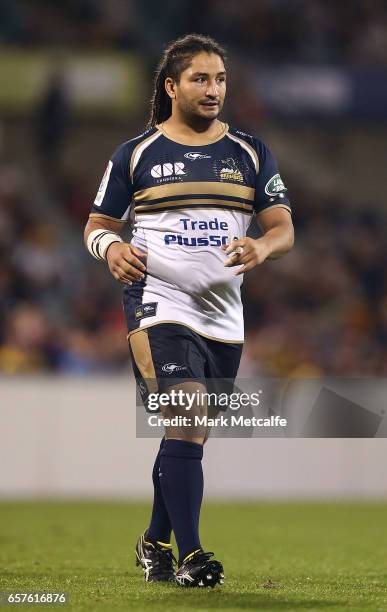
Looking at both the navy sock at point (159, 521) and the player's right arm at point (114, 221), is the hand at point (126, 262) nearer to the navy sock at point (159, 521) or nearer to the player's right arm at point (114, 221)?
the player's right arm at point (114, 221)

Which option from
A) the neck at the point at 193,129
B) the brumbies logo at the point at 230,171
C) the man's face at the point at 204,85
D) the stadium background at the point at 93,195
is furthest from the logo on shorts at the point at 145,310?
the stadium background at the point at 93,195

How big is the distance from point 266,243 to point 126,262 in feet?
1.95

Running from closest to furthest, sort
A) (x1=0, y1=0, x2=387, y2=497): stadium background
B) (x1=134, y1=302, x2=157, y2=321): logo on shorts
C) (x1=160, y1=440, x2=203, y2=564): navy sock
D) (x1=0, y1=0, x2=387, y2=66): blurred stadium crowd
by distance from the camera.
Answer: (x1=160, y1=440, x2=203, y2=564): navy sock, (x1=134, y1=302, x2=157, y2=321): logo on shorts, (x1=0, y1=0, x2=387, y2=497): stadium background, (x1=0, y1=0, x2=387, y2=66): blurred stadium crowd

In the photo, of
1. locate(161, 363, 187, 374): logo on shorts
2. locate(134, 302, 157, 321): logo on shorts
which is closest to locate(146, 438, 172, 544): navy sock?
locate(161, 363, 187, 374): logo on shorts

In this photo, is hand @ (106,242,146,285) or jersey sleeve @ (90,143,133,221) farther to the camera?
jersey sleeve @ (90,143,133,221)

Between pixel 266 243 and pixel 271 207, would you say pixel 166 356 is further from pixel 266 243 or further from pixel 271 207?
pixel 271 207

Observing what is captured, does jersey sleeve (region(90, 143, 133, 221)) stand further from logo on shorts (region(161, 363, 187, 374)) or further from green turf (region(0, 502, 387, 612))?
green turf (region(0, 502, 387, 612))

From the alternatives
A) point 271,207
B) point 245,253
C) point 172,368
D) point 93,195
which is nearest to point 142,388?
point 172,368

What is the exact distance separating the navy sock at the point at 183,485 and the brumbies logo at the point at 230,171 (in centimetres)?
116

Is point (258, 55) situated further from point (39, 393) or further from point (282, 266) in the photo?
point (39, 393)

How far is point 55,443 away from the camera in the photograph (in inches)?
501

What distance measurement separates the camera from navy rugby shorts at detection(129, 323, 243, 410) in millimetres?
5418

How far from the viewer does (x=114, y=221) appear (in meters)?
5.76

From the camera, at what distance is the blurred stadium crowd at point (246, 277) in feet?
46.3
